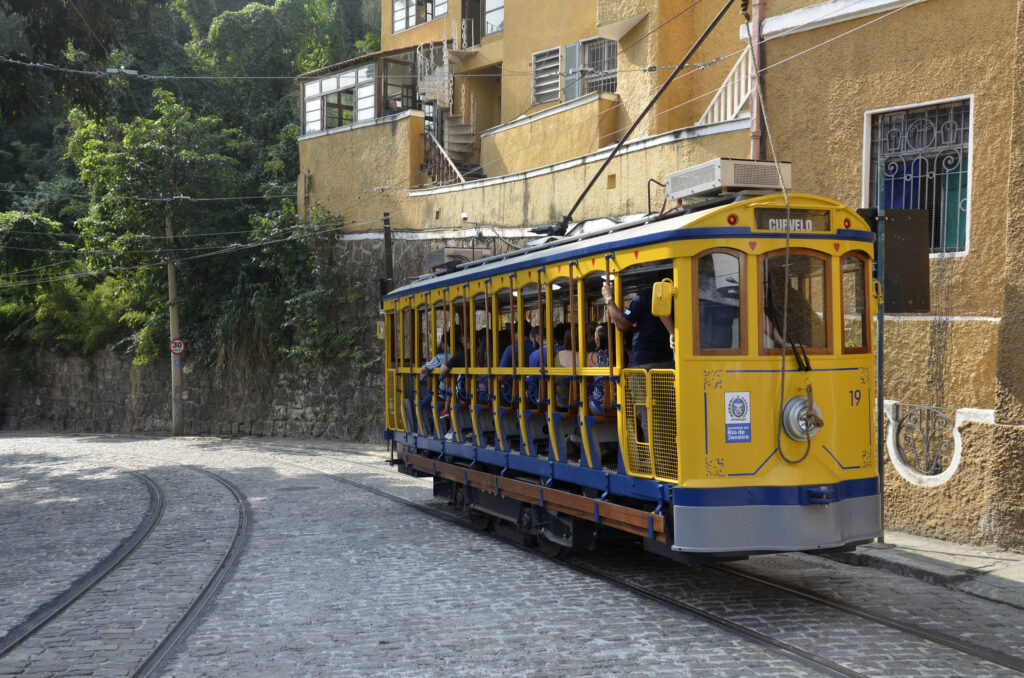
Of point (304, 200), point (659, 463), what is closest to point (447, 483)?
point (659, 463)

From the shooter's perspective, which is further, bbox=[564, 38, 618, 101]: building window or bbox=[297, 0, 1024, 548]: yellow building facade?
bbox=[564, 38, 618, 101]: building window

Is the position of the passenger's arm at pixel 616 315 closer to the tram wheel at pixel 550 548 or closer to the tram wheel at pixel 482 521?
the tram wheel at pixel 550 548

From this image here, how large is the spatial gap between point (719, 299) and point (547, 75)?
60.8ft

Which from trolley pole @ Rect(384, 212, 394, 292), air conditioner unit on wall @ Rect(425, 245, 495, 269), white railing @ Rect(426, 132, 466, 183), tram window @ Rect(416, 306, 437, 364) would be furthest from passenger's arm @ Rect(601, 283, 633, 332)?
white railing @ Rect(426, 132, 466, 183)

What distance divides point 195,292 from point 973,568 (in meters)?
→ 26.2

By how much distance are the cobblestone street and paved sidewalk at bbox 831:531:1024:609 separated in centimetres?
19

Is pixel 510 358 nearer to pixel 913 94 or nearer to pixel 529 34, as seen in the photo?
pixel 913 94

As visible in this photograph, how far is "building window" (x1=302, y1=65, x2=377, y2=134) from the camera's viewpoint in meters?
27.8

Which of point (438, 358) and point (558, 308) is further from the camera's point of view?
point (438, 358)

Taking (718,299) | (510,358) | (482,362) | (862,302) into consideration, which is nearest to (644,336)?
(718,299)

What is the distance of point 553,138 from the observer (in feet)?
68.5

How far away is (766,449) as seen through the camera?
687 cm

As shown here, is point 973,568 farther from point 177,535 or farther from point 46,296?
point 46,296

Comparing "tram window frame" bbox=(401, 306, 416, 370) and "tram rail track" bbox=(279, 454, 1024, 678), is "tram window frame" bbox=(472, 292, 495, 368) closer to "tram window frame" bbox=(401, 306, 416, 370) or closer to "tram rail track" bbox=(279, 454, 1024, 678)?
"tram rail track" bbox=(279, 454, 1024, 678)
